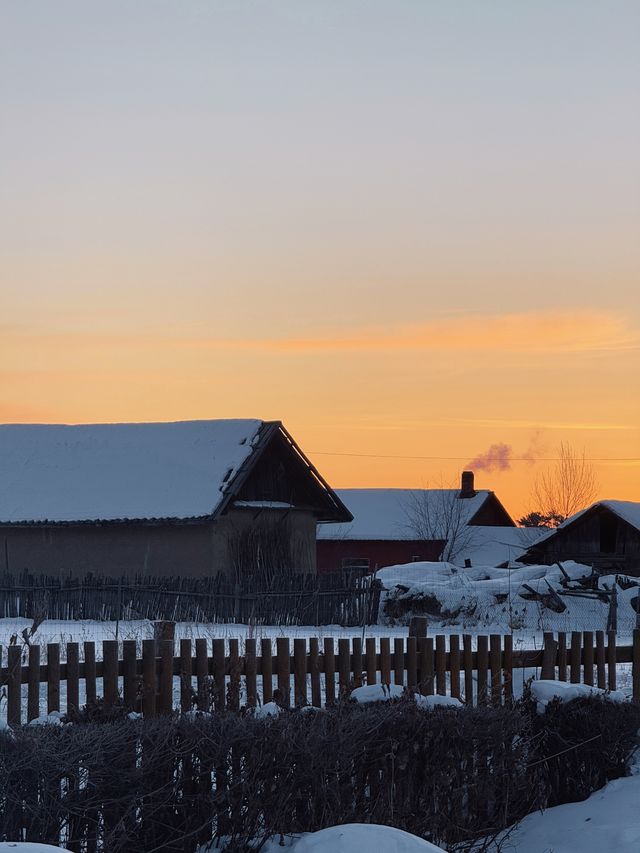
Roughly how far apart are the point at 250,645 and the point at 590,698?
2652 mm

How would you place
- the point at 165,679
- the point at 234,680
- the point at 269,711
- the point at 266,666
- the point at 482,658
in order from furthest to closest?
the point at 482,658 < the point at 266,666 < the point at 234,680 < the point at 165,679 < the point at 269,711

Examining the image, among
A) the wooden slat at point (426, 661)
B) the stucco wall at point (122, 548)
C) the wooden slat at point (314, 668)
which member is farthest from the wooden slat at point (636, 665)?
the stucco wall at point (122, 548)

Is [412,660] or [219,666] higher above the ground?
[219,666]

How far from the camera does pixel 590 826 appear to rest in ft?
26.4

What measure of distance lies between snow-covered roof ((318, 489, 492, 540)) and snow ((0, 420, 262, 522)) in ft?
95.5

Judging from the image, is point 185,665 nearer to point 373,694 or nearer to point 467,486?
point 373,694

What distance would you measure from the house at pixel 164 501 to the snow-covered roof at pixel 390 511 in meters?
29.5

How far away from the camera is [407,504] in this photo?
68.7m

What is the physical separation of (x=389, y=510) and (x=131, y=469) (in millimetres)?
36261

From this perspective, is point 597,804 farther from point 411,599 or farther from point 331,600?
point 411,599

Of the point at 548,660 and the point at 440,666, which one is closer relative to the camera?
the point at 440,666

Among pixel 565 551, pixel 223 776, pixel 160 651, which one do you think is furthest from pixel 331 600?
pixel 565 551

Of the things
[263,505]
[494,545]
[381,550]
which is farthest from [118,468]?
[494,545]

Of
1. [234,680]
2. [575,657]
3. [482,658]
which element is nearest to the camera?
[234,680]
